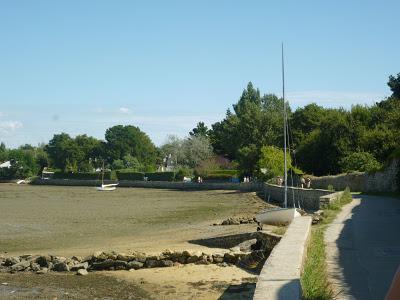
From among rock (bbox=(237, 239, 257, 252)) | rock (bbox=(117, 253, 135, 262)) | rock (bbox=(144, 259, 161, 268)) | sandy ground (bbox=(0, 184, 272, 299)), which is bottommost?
sandy ground (bbox=(0, 184, 272, 299))

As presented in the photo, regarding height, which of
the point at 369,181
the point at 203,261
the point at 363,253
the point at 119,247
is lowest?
the point at 119,247

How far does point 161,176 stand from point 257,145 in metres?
31.0

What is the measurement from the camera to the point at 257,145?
88.4 meters

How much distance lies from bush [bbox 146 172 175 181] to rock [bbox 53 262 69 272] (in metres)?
93.3

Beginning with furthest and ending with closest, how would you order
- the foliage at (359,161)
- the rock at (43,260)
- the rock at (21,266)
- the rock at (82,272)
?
1. the foliage at (359,161)
2. the rock at (43,260)
3. the rock at (21,266)
4. the rock at (82,272)

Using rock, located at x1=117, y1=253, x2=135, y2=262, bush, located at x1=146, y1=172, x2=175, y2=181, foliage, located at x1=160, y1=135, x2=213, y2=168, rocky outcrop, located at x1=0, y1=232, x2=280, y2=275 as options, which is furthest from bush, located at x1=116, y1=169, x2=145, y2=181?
rock, located at x1=117, y1=253, x2=135, y2=262

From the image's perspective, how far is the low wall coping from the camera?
7098 mm

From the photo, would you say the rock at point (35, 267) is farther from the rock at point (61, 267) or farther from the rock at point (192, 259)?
the rock at point (192, 259)

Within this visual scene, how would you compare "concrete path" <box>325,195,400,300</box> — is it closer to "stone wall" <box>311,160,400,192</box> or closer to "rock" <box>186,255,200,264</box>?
"rock" <box>186,255,200,264</box>

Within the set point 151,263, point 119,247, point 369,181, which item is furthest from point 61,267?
point 369,181

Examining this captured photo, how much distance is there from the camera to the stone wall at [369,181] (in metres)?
36.2

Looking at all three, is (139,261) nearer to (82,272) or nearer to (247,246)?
(82,272)

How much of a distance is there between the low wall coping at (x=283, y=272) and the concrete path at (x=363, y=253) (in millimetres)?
656

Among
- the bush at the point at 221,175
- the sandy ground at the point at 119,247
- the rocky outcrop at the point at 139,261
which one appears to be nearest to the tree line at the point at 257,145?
the bush at the point at 221,175
